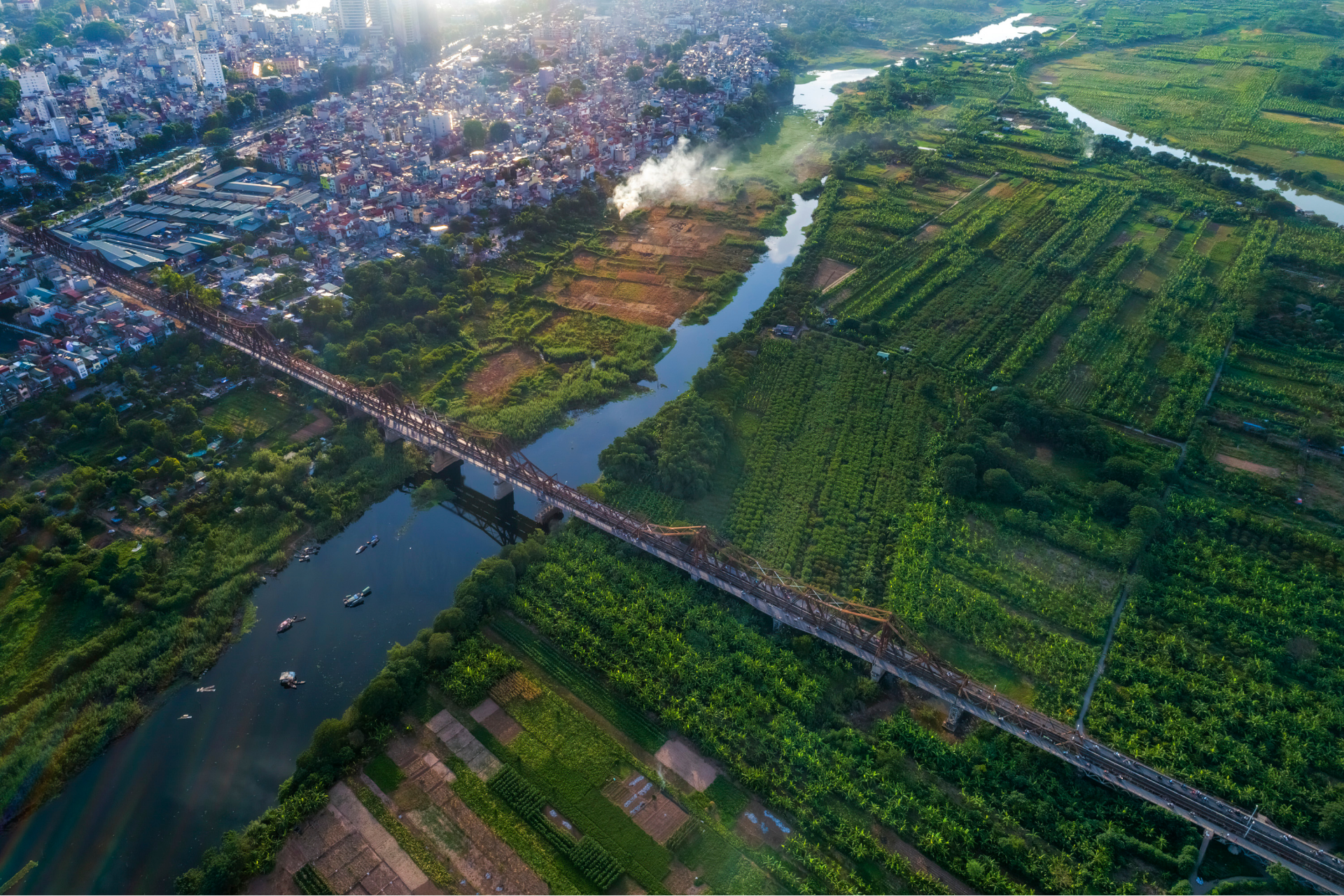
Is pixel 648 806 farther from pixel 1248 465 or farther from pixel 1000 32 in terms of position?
pixel 1000 32

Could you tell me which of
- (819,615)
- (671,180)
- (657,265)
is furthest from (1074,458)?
(671,180)

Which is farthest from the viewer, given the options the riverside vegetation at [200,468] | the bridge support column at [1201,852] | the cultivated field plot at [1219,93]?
the cultivated field plot at [1219,93]

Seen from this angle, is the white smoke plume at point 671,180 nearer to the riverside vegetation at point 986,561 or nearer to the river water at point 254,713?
the riverside vegetation at point 986,561

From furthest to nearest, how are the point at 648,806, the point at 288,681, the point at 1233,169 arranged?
1. the point at 1233,169
2. the point at 288,681
3. the point at 648,806

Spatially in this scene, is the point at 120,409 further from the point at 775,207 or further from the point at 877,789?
the point at 775,207

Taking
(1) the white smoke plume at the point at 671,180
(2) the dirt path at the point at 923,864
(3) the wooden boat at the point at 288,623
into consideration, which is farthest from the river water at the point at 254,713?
(1) the white smoke plume at the point at 671,180

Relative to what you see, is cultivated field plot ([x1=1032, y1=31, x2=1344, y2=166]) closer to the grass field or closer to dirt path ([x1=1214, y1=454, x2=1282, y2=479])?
dirt path ([x1=1214, y1=454, x2=1282, y2=479])

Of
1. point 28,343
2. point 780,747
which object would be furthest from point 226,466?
point 780,747

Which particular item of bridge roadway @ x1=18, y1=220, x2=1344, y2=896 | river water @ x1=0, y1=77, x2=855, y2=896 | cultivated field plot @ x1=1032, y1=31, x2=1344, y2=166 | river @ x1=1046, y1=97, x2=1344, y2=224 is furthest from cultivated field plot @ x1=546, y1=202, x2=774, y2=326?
Result: cultivated field plot @ x1=1032, y1=31, x2=1344, y2=166
